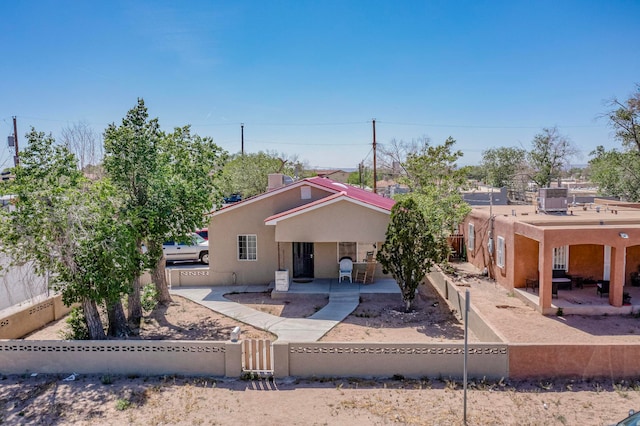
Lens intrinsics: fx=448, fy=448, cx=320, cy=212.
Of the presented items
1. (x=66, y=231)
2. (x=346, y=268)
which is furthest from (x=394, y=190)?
(x=66, y=231)

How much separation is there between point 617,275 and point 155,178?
48.1 ft

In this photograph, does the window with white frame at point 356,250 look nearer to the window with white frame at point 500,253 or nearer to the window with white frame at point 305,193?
the window with white frame at point 305,193

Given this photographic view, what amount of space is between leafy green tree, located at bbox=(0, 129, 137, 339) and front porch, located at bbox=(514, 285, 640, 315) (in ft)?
42.3

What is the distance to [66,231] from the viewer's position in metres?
10.5

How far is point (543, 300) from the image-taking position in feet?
47.0

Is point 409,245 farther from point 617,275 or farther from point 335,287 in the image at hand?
point 617,275

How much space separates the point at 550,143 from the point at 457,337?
39.6 m

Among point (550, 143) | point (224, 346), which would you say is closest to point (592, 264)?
point (224, 346)

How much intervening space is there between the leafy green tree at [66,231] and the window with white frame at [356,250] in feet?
29.7

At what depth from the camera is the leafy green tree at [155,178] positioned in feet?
42.2

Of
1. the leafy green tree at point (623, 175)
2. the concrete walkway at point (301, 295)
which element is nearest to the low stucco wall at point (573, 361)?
the concrete walkway at point (301, 295)

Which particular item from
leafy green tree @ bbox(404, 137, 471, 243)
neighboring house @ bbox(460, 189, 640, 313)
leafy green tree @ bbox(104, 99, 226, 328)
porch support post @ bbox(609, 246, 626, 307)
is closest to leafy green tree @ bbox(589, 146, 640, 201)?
leafy green tree @ bbox(404, 137, 471, 243)

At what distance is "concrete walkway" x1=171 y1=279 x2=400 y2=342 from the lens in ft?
42.5

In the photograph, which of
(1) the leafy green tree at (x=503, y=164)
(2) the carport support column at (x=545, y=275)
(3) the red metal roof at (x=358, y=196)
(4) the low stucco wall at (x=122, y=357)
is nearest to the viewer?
(4) the low stucco wall at (x=122, y=357)
